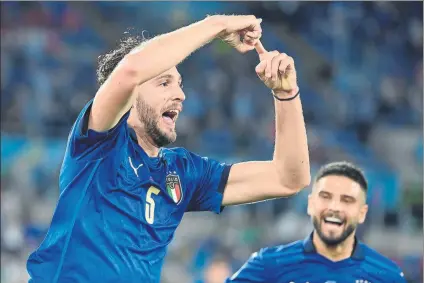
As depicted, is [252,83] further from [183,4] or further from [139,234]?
[139,234]

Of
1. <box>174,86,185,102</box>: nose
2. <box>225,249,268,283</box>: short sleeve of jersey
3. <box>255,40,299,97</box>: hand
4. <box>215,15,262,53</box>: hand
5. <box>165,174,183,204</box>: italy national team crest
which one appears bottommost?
<box>225,249,268,283</box>: short sleeve of jersey

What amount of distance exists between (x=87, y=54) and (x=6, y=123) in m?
2.45

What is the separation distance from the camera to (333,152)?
1162 centimetres

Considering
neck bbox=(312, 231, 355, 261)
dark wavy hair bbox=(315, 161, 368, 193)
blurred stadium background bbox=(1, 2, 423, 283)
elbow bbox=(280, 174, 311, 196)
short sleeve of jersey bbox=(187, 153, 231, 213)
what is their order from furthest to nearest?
blurred stadium background bbox=(1, 2, 423, 283), dark wavy hair bbox=(315, 161, 368, 193), neck bbox=(312, 231, 355, 261), short sleeve of jersey bbox=(187, 153, 231, 213), elbow bbox=(280, 174, 311, 196)

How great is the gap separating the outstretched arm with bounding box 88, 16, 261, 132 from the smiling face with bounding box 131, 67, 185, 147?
33cm

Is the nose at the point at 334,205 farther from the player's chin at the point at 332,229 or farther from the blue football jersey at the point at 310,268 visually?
the blue football jersey at the point at 310,268

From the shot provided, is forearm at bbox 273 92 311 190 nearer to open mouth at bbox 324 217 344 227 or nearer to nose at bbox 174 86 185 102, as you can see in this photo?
nose at bbox 174 86 185 102

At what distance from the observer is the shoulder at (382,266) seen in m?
4.40

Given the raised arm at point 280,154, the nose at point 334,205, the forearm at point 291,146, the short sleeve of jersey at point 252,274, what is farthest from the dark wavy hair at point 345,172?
the forearm at point 291,146

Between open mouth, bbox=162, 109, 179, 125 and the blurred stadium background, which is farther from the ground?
the blurred stadium background

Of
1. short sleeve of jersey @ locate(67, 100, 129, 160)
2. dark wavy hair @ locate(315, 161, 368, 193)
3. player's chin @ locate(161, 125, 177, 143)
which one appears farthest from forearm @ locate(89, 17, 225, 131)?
dark wavy hair @ locate(315, 161, 368, 193)

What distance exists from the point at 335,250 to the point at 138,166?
74.6 inches

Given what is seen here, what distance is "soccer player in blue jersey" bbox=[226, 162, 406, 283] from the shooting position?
440cm

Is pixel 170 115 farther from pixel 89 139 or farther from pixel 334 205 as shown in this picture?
pixel 334 205
